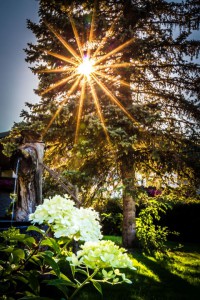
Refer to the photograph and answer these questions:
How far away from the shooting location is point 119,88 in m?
8.55

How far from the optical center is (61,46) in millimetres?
7703

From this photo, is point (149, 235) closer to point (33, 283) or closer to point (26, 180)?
point (26, 180)

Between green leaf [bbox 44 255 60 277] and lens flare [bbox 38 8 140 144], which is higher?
lens flare [bbox 38 8 140 144]

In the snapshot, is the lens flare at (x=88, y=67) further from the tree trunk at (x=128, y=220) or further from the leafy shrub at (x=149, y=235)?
the leafy shrub at (x=149, y=235)

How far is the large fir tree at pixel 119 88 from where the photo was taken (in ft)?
23.2

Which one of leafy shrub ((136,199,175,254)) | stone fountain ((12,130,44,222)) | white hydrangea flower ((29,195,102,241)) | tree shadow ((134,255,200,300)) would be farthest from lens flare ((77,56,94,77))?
white hydrangea flower ((29,195,102,241))

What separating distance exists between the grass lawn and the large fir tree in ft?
5.04

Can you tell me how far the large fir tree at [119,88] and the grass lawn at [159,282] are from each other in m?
1.54

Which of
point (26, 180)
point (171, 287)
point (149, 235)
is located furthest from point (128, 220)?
point (26, 180)

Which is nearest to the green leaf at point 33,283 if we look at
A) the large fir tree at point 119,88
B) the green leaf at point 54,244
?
the green leaf at point 54,244

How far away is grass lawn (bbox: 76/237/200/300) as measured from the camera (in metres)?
4.30

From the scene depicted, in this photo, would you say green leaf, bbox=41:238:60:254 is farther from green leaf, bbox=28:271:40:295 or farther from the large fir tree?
the large fir tree

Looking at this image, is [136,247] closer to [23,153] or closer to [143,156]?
[143,156]

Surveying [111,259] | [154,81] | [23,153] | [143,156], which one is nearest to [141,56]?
[154,81]
